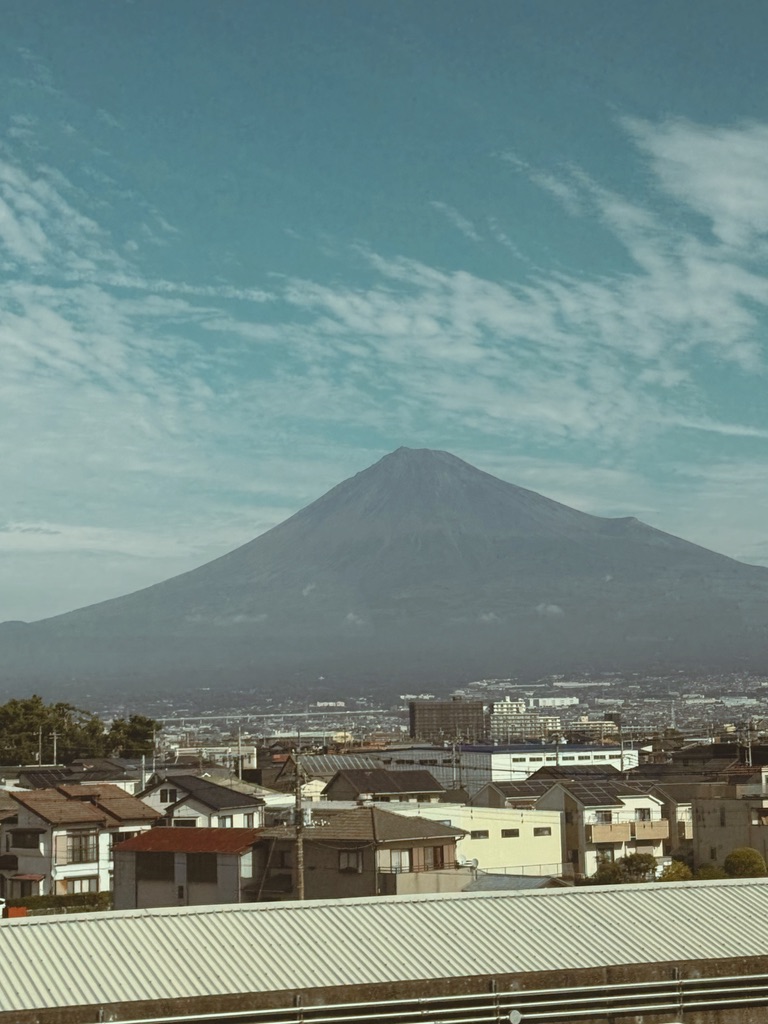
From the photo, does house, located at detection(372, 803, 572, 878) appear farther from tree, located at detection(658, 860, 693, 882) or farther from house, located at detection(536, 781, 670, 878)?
tree, located at detection(658, 860, 693, 882)

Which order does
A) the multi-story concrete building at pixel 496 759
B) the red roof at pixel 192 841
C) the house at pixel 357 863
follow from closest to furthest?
1. the house at pixel 357 863
2. the red roof at pixel 192 841
3. the multi-story concrete building at pixel 496 759

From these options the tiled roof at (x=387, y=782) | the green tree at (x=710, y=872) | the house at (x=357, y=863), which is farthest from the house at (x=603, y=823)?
the house at (x=357, y=863)

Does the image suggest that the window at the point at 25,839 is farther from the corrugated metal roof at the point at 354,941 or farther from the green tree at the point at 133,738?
the green tree at the point at 133,738

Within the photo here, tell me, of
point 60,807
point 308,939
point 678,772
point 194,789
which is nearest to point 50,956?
point 308,939

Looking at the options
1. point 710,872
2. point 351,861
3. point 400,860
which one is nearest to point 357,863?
point 351,861

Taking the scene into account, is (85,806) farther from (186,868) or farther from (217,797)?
(186,868)

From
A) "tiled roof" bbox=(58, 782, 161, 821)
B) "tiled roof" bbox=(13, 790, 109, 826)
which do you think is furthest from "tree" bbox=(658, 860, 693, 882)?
"tiled roof" bbox=(13, 790, 109, 826)
